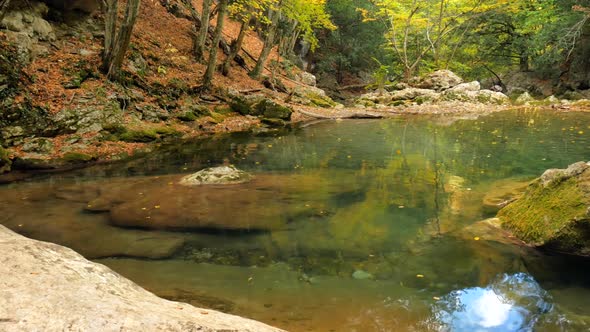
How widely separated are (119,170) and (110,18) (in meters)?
6.27

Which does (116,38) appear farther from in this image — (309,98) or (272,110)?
(309,98)

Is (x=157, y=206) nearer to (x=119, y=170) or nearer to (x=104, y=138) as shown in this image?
(x=119, y=170)

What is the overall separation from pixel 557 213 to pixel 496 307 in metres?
1.71

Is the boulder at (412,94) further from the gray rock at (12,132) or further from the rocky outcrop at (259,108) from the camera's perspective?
the gray rock at (12,132)

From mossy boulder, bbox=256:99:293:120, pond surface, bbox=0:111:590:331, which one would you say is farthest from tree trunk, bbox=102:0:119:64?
mossy boulder, bbox=256:99:293:120

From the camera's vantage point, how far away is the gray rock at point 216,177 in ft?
24.7

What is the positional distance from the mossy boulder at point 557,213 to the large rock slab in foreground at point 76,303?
12.0 ft

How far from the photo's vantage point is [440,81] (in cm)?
2697

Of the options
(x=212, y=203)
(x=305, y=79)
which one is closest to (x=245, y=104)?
(x=305, y=79)

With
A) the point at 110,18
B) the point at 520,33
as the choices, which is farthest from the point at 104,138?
the point at 520,33

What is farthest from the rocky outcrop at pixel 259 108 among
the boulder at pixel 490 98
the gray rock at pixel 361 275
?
the boulder at pixel 490 98

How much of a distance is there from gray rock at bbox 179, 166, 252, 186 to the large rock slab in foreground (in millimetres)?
4609

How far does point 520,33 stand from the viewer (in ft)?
93.3

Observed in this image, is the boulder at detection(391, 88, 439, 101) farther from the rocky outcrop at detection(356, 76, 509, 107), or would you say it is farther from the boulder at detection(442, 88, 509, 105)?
the boulder at detection(442, 88, 509, 105)
